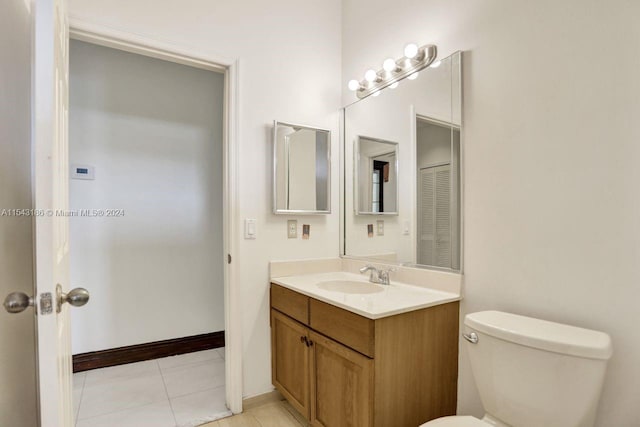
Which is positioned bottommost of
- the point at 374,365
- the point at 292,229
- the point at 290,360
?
the point at 290,360

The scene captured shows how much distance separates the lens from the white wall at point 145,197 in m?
2.40

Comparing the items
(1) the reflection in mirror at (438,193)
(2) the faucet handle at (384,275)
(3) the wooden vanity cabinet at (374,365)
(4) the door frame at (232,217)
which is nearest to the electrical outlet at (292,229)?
(4) the door frame at (232,217)

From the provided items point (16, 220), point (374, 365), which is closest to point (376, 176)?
point (374, 365)

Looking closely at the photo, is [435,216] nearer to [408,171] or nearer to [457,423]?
[408,171]

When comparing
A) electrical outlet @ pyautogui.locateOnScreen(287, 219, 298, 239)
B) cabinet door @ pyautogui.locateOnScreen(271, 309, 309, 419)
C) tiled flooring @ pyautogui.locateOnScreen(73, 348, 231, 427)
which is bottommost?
tiled flooring @ pyautogui.locateOnScreen(73, 348, 231, 427)

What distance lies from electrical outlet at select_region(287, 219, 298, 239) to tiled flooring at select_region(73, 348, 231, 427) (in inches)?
42.8

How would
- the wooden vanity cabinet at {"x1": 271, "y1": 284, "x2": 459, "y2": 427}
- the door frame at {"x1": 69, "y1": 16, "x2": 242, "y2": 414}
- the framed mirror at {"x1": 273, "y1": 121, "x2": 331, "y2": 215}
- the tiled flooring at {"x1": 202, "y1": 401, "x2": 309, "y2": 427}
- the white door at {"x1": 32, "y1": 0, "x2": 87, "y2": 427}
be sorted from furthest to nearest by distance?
the framed mirror at {"x1": 273, "y1": 121, "x2": 331, "y2": 215}, the door frame at {"x1": 69, "y1": 16, "x2": 242, "y2": 414}, the tiled flooring at {"x1": 202, "y1": 401, "x2": 309, "y2": 427}, the wooden vanity cabinet at {"x1": 271, "y1": 284, "x2": 459, "y2": 427}, the white door at {"x1": 32, "y1": 0, "x2": 87, "y2": 427}

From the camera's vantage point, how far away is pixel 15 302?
0.76 m

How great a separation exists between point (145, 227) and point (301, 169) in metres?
1.45

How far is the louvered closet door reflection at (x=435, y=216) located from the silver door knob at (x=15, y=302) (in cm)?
153

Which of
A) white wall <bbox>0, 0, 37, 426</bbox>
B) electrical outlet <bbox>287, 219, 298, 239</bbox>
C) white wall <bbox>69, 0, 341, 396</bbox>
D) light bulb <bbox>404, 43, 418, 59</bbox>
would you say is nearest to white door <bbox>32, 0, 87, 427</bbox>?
white wall <bbox>0, 0, 37, 426</bbox>

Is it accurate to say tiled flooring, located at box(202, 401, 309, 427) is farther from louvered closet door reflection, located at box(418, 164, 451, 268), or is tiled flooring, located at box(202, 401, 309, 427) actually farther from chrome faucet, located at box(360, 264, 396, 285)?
louvered closet door reflection, located at box(418, 164, 451, 268)

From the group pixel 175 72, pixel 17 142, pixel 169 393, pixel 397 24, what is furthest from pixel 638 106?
pixel 175 72

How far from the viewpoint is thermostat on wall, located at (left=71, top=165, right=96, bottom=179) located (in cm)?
235
